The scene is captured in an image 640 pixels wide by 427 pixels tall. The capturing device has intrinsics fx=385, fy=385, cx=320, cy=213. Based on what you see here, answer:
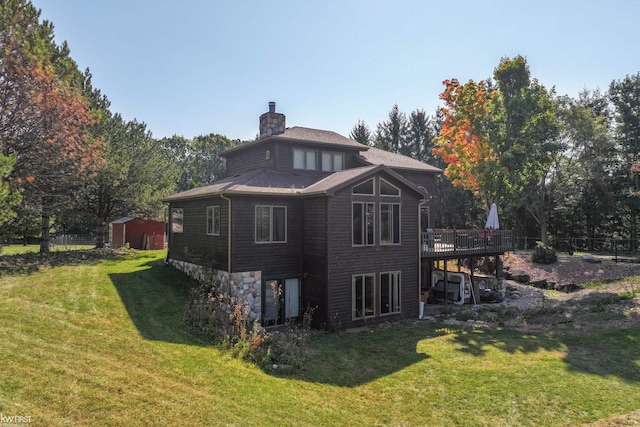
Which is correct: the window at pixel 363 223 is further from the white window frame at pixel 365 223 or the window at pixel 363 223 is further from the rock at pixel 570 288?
the rock at pixel 570 288

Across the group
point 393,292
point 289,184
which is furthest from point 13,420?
point 393,292

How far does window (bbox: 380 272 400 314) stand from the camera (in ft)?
47.4

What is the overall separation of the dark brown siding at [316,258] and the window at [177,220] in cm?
652

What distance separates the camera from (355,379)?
8828mm

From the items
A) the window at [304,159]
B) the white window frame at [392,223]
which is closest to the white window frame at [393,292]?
the white window frame at [392,223]

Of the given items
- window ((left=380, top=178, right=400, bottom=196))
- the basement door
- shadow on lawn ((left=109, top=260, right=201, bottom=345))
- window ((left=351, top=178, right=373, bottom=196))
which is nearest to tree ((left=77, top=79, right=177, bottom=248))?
shadow on lawn ((left=109, top=260, right=201, bottom=345))

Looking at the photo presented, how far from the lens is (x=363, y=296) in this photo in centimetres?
1388

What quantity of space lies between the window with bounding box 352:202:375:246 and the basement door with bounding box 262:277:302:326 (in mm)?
2721

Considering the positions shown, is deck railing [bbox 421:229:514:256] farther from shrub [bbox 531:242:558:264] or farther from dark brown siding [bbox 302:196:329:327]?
shrub [bbox 531:242:558:264]

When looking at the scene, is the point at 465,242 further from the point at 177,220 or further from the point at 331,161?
the point at 177,220

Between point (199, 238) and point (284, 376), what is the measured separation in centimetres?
843

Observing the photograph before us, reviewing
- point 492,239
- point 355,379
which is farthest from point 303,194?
point 492,239

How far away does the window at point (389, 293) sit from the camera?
1445 cm

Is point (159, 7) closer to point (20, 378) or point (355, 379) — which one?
point (20, 378)
